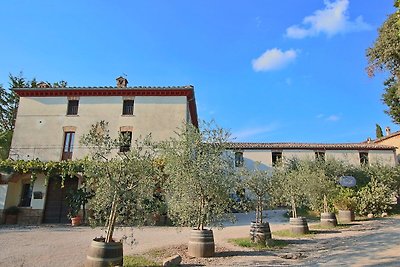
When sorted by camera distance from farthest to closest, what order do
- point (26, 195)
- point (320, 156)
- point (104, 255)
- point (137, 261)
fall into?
point (320, 156) < point (26, 195) < point (137, 261) < point (104, 255)

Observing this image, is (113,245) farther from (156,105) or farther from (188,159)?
(156,105)

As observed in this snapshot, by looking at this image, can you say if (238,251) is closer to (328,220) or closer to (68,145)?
(328,220)

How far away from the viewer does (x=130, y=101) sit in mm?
19531

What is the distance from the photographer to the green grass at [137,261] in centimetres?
655

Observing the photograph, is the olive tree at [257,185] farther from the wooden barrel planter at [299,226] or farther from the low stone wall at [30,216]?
the low stone wall at [30,216]

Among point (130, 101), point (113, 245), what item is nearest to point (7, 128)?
point (130, 101)

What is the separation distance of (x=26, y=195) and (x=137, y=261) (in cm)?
1395

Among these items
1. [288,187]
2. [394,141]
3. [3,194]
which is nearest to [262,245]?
[288,187]

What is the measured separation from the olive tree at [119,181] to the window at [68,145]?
523 inches

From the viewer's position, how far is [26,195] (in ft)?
57.3

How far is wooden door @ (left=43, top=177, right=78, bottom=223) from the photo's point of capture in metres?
17.1

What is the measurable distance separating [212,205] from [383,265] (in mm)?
4319

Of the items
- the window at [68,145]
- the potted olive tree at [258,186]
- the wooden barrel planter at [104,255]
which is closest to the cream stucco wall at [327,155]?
the window at [68,145]

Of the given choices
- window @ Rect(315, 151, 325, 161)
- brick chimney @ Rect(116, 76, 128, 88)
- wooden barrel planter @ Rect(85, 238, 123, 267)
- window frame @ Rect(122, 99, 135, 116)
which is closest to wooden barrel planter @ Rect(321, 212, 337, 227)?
window @ Rect(315, 151, 325, 161)
